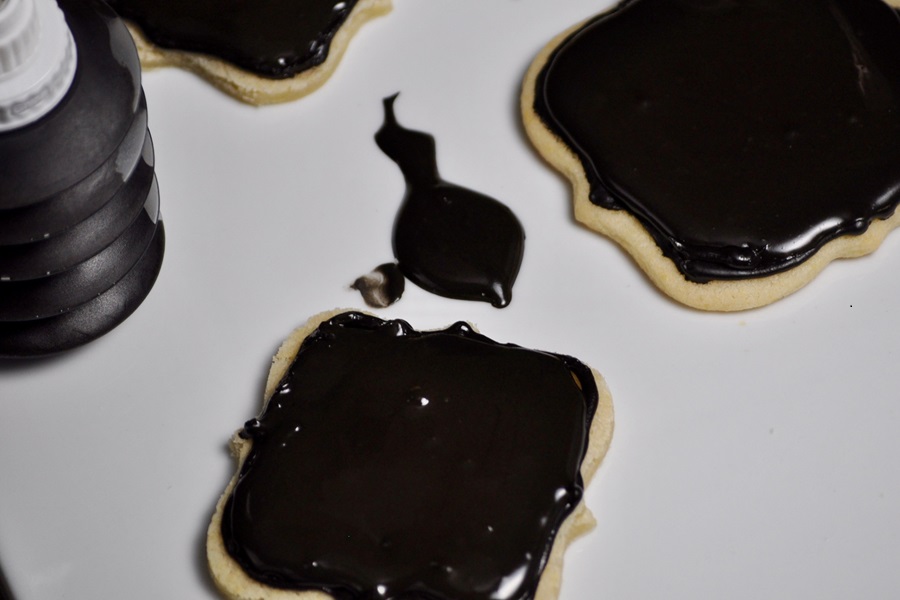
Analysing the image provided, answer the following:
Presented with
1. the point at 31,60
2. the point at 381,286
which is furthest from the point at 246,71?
the point at 31,60

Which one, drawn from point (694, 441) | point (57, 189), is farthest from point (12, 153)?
point (694, 441)

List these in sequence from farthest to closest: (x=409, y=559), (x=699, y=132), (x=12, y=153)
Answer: (x=699, y=132) < (x=409, y=559) < (x=12, y=153)

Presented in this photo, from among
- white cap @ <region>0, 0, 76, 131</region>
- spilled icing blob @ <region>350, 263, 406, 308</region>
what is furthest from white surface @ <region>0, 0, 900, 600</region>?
white cap @ <region>0, 0, 76, 131</region>

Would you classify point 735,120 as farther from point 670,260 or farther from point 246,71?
point 246,71

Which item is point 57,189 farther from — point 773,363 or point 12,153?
point 773,363

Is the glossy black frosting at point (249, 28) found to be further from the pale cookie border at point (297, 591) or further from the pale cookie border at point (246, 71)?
the pale cookie border at point (297, 591)

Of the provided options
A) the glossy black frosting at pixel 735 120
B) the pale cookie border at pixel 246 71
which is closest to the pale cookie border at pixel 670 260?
the glossy black frosting at pixel 735 120
